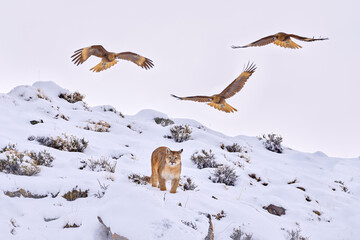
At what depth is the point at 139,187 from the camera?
6184mm

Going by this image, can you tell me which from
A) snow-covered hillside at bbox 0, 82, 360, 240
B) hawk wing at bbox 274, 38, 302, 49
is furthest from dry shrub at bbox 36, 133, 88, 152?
hawk wing at bbox 274, 38, 302, 49

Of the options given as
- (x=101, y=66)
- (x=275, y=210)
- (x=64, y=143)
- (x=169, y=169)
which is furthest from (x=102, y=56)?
(x=275, y=210)

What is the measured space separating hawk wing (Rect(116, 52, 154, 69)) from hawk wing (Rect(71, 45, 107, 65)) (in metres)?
0.65

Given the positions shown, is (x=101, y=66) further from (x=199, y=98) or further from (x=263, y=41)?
(x=263, y=41)

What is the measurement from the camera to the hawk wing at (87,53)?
9102 mm

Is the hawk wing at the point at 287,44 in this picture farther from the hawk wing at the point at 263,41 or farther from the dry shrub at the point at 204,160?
the dry shrub at the point at 204,160

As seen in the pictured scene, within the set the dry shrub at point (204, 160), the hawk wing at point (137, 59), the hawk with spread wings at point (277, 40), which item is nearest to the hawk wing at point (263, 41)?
the hawk with spread wings at point (277, 40)

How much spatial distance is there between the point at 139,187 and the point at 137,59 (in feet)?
15.7

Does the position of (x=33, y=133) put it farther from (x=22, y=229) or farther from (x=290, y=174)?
(x=290, y=174)

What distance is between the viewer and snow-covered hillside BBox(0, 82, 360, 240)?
5.41m

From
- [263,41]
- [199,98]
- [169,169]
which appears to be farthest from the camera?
[263,41]

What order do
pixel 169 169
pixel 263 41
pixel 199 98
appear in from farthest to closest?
pixel 263 41, pixel 199 98, pixel 169 169

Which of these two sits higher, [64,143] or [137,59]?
[137,59]

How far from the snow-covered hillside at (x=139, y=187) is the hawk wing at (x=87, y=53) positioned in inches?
84.6
